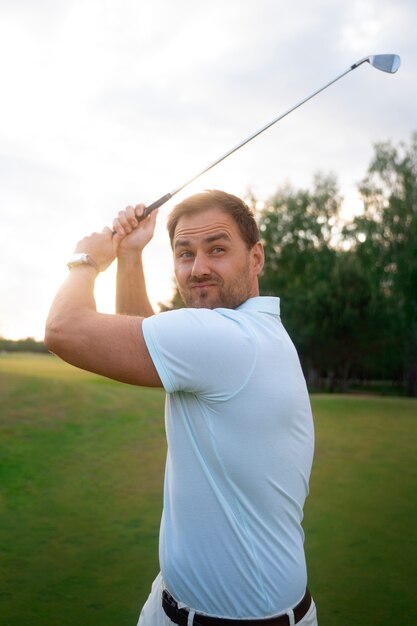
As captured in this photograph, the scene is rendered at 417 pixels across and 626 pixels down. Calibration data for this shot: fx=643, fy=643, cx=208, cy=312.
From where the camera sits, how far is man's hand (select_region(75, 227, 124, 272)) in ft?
7.02

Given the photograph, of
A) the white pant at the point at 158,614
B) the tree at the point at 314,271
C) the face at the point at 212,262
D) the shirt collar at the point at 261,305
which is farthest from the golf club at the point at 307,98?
the tree at the point at 314,271

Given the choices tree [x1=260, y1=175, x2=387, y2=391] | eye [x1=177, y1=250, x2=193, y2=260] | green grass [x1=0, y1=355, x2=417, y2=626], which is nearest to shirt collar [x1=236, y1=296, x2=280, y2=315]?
eye [x1=177, y1=250, x2=193, y2=260]

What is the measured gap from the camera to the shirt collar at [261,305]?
1.96 meters

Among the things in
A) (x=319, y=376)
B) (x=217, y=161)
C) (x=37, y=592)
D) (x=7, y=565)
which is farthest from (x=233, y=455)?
(x=319, y=376)

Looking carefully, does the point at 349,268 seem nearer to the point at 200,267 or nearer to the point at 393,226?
the point at 393,226

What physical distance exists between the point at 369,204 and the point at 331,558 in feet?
93.9

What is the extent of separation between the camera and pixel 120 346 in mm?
1751

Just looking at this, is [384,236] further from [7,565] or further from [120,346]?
[120,346]

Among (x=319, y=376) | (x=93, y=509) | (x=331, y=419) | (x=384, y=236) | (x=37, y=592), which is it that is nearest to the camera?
(x=37, y=592)

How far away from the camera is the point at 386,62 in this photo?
10.9 feet

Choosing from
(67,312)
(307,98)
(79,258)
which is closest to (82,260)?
(79,258)

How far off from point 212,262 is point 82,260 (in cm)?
42

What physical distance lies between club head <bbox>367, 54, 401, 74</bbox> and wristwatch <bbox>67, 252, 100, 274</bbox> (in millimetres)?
1971

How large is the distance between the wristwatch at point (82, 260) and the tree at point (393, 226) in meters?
31.6
